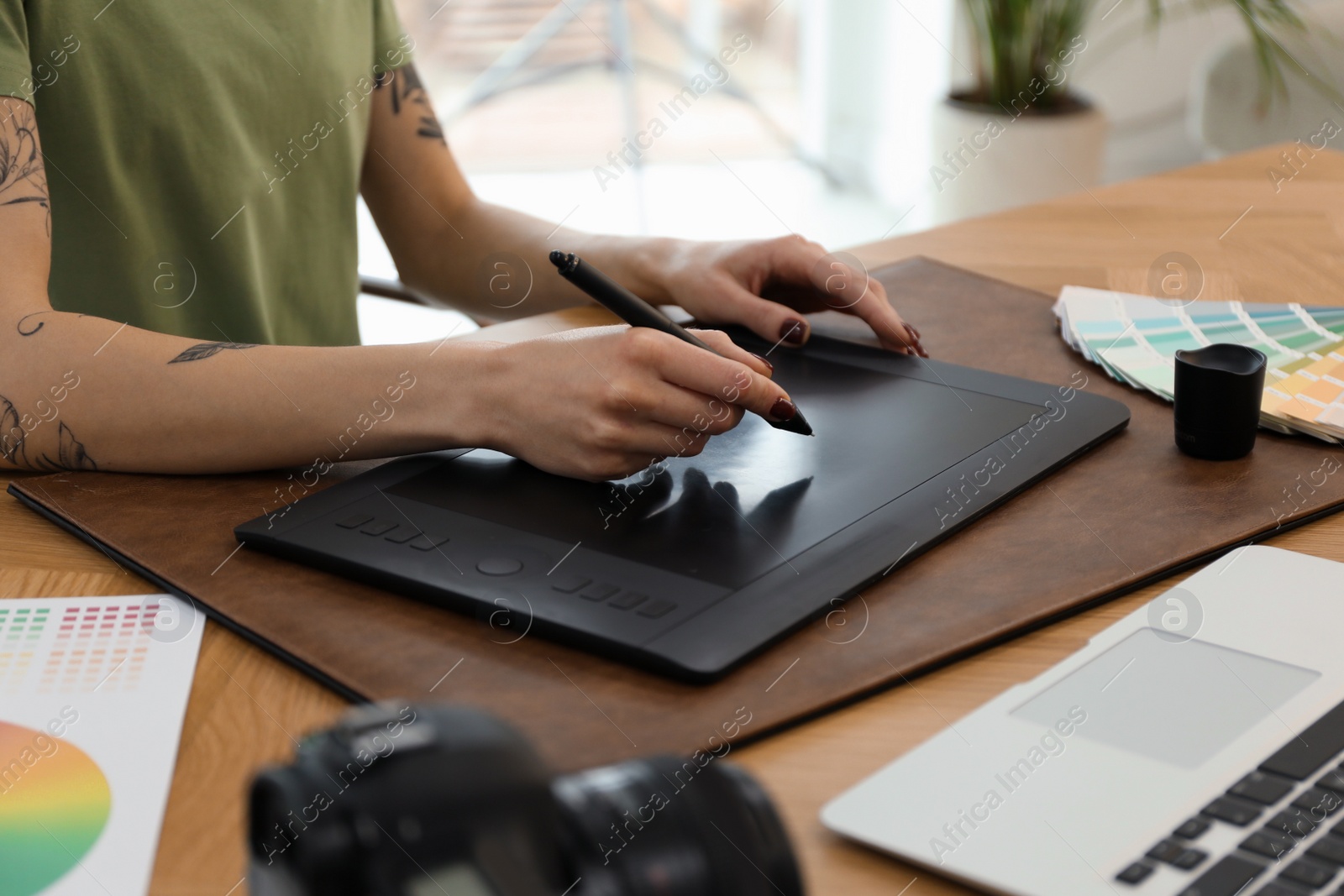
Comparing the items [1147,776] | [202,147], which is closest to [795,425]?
[1147,776]

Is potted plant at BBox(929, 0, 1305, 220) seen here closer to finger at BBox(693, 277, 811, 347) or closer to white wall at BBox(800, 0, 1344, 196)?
white wall at BBox(800, 0, 1344, 196)

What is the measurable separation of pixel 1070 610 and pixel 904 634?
10cm

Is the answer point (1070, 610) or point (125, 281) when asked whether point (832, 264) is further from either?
point (125, 281)

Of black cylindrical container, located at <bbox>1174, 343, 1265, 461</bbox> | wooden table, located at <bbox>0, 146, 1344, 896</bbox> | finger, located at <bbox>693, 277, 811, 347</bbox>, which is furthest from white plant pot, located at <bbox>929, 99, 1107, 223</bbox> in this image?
black cylindrical container, located at <bbox>1174, 343, 1265, 461</bbox>

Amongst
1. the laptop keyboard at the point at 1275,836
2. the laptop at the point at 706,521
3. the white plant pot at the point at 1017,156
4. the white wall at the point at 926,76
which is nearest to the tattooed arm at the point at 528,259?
the laptop at the point at 706,521

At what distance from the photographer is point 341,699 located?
60cm

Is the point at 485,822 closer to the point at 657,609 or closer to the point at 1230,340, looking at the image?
the point at 657,609

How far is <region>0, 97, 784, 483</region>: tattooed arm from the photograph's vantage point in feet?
2.49

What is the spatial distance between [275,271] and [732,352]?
0.74 metres

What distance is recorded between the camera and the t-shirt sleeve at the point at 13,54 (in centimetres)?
93

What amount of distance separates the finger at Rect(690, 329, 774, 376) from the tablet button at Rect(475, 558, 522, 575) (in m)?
0.22

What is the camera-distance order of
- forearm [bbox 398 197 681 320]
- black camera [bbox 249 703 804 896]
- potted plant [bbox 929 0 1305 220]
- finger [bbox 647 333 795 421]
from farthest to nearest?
potted plant [bbox 929 0 1305 220]
forearm [bbox 398 197 681 320]
finger [bbox 647 333 795 421]
black camera [bbox 249 703 804 896]

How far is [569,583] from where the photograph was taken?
2.15 ft

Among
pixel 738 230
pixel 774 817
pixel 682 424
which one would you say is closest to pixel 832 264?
pixel 682 424
